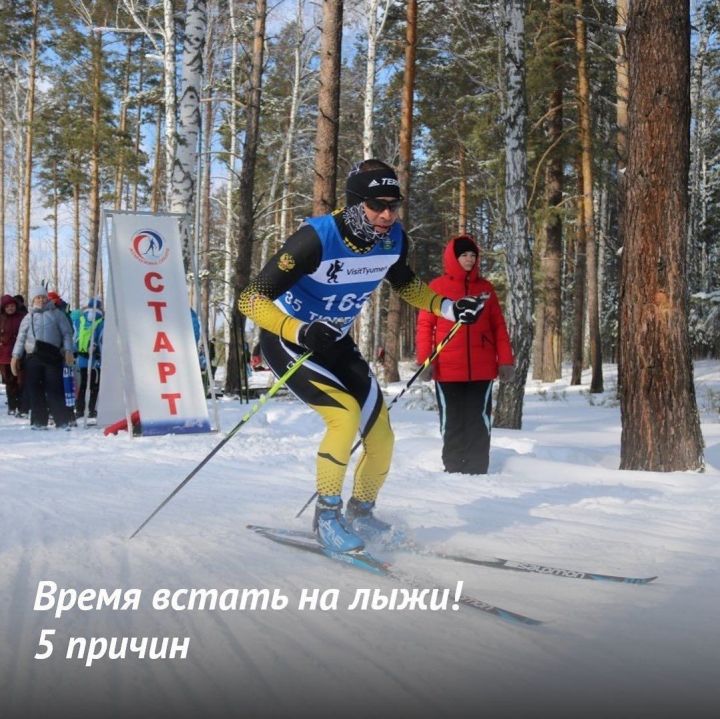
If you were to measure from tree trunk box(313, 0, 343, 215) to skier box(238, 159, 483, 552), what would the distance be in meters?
7.63

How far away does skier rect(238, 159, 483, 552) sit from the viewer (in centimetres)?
366

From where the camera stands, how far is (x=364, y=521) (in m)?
4.05

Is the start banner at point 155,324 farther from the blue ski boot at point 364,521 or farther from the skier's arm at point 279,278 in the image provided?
the skier's arm at point 279,278

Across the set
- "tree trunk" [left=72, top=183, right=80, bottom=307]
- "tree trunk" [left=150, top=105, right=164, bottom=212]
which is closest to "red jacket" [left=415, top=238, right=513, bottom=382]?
"tree trunk" [left=150, top=105, right=164, bottom=212]

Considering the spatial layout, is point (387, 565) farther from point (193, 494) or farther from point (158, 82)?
point (158, 82)

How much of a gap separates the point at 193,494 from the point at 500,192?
16512 millimetres

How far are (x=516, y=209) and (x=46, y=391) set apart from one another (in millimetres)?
6444

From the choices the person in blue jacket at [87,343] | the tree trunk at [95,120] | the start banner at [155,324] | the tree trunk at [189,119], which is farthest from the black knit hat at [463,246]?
the tree trunk at [95,120]

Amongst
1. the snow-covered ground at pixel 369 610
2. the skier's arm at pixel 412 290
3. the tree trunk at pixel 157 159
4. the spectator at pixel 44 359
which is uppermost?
the tree trunk at pixel 157 159

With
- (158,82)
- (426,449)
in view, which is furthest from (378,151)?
(426,449)

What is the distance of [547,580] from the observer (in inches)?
128

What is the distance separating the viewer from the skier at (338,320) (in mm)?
3656

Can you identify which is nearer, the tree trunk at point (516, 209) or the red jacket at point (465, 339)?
the red jacket at point (465, 339)

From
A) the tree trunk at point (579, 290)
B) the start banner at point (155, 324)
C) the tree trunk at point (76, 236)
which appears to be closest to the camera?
the start banner at point (155, 324)
